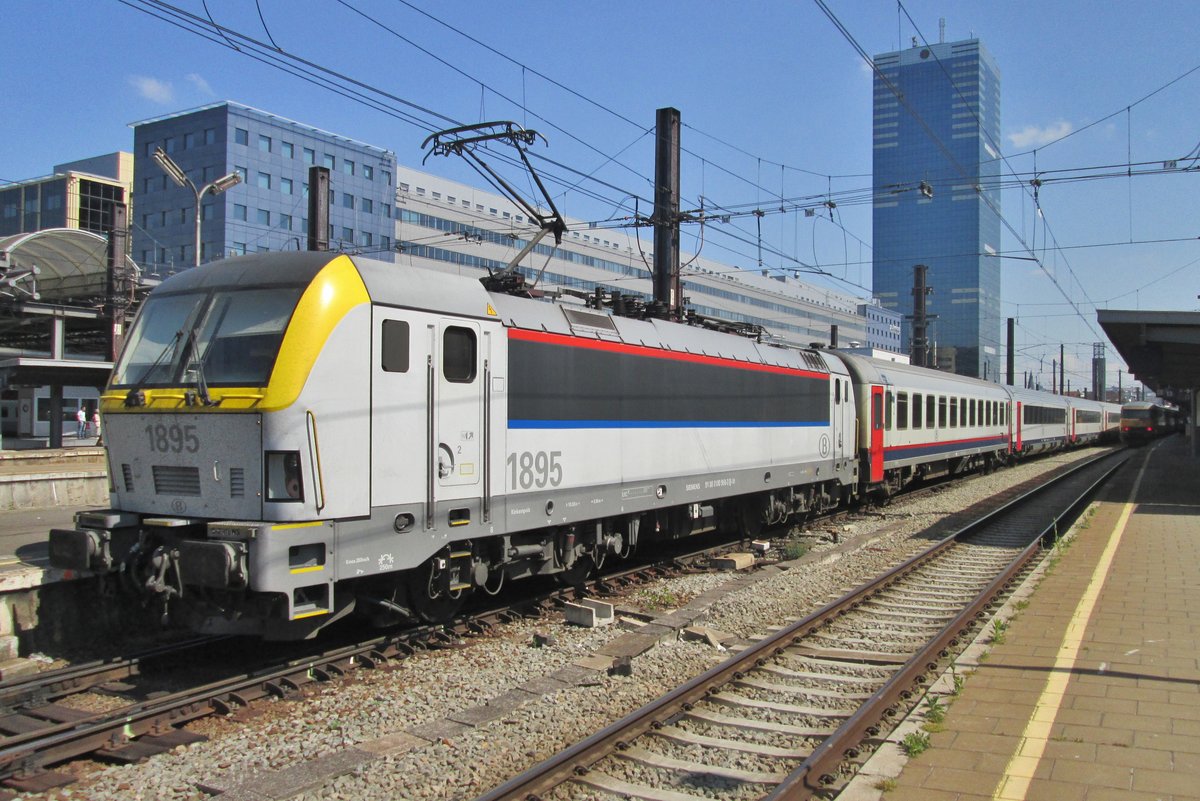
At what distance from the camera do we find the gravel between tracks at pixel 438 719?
5.29 metres

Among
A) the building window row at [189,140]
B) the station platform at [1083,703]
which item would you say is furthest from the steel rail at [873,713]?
the building window row at [189,140]

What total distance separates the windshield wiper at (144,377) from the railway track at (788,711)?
4.81 m

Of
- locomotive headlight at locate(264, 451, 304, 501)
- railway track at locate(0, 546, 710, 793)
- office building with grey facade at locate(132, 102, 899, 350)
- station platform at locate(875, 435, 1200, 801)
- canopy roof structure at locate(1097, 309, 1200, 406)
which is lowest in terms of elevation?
railway track at locate(0, 546, 710, 793)

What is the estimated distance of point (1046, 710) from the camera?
20.1ft

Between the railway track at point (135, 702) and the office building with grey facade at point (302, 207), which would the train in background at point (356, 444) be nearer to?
the railway track at point (135, 702)

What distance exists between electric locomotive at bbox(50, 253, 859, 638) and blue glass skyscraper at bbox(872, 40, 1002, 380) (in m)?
9.29

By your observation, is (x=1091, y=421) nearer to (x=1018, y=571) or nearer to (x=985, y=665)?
(x=1018, y=571)

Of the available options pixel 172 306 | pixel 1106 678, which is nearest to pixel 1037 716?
pixel 1106 678

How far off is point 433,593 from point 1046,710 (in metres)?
5.16

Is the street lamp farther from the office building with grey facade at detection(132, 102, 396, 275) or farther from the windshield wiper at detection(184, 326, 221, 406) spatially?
the office building with grey facade at detection(132, 102, 396, 275)

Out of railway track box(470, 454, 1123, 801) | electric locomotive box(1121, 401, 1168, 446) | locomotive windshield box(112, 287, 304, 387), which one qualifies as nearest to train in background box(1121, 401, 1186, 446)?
electric locomotive box(1121, 401, 1168, 446)

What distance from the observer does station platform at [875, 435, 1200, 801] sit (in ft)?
16.2

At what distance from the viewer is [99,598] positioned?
8.67 metres

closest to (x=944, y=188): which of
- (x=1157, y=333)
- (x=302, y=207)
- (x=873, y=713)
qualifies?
(x=1157, y=333)
